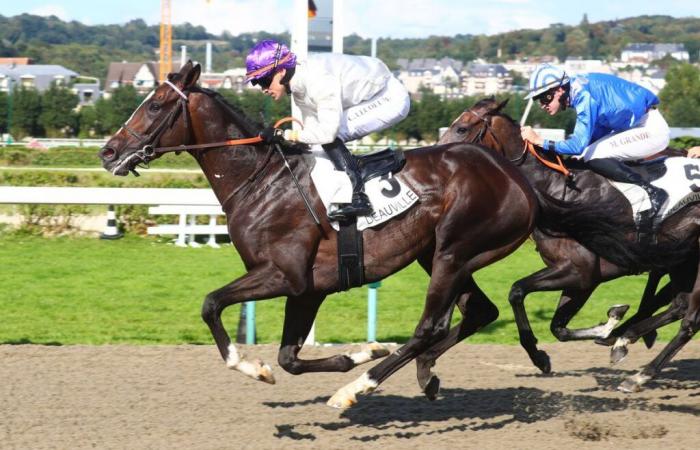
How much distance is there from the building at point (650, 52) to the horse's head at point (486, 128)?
97492mm

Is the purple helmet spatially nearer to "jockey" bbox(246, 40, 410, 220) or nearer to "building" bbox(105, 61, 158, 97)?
"jockey" bbox(246, 40, 410, 220)

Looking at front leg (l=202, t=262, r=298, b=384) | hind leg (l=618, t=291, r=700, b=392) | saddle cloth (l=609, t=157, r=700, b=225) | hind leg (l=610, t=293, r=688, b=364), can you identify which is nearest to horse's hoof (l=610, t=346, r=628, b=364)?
hind leg (l=610, t=293, r=688, b=364)

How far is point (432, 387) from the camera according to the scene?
15.9 ft

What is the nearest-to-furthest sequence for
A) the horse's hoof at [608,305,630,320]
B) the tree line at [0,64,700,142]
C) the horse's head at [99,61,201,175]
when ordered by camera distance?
the horse's head at [99,61,201,175], the horse's hoof at [608,305,630,320], the tree line at [0,64,700,142]

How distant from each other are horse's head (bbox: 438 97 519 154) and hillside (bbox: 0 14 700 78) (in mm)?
109122

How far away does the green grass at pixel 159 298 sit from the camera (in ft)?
23.2

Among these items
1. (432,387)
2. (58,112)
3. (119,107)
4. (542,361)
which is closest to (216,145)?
(432,387)

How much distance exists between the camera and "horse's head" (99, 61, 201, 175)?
461 centimetres

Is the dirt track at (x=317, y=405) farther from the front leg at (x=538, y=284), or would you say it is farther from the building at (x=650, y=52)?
the building at (x=650, y=52)

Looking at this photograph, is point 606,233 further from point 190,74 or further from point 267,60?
point 190,74

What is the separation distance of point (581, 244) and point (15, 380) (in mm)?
3090

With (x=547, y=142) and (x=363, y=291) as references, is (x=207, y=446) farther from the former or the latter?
(x=363, y=291)

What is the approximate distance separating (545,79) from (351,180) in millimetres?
1388

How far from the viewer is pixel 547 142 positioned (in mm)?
5520
